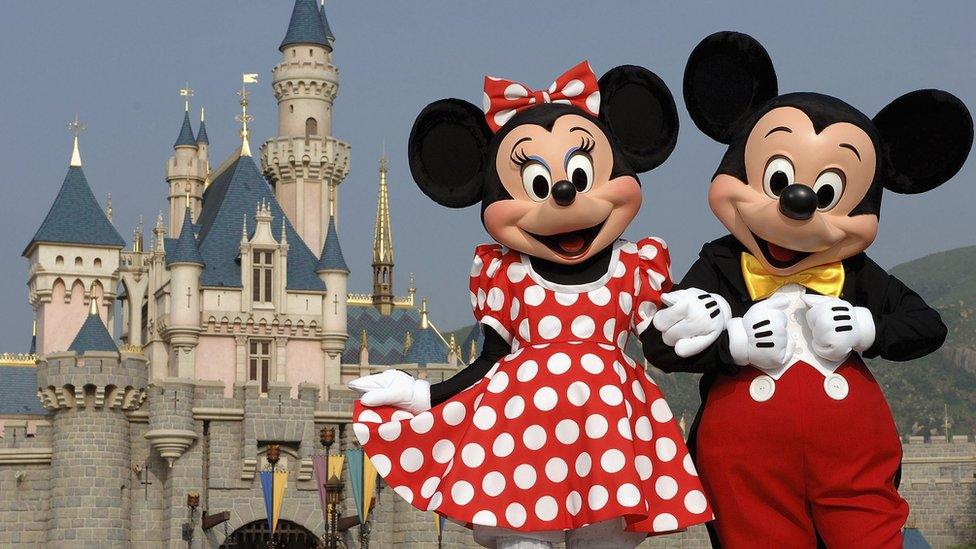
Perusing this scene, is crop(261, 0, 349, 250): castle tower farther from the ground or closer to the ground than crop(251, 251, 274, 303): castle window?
farther from the ground

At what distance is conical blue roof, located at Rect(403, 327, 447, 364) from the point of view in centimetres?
3547

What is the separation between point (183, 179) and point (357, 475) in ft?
53.3

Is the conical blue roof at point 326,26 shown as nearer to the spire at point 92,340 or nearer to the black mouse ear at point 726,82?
the spire at point 92,340

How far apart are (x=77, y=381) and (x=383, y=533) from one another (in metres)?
4.98

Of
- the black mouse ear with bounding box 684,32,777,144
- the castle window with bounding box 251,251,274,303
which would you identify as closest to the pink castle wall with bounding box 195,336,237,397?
the castle window with bounding box 251,251,274,303

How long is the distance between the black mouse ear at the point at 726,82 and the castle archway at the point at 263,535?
16860 millimetres

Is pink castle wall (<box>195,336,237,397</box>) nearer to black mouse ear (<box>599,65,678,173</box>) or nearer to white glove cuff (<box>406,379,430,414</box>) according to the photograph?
white glove cuff (<box>406,379,430,414</box>)

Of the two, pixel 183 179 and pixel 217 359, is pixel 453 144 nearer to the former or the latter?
pixel 217 359

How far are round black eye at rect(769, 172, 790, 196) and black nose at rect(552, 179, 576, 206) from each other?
920mm

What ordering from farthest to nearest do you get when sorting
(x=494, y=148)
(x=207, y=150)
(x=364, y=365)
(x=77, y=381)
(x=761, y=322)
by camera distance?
(x=207, y=150) → (x=364, y=365) → (x=77, y=381) → (x=494, y=148) → (x=761, y=322)

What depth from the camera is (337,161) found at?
118 feet

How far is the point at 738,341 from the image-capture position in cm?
738

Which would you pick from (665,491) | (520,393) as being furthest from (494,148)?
(665,491)

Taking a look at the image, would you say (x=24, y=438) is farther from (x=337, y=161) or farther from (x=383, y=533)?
(x=337, y=161)
